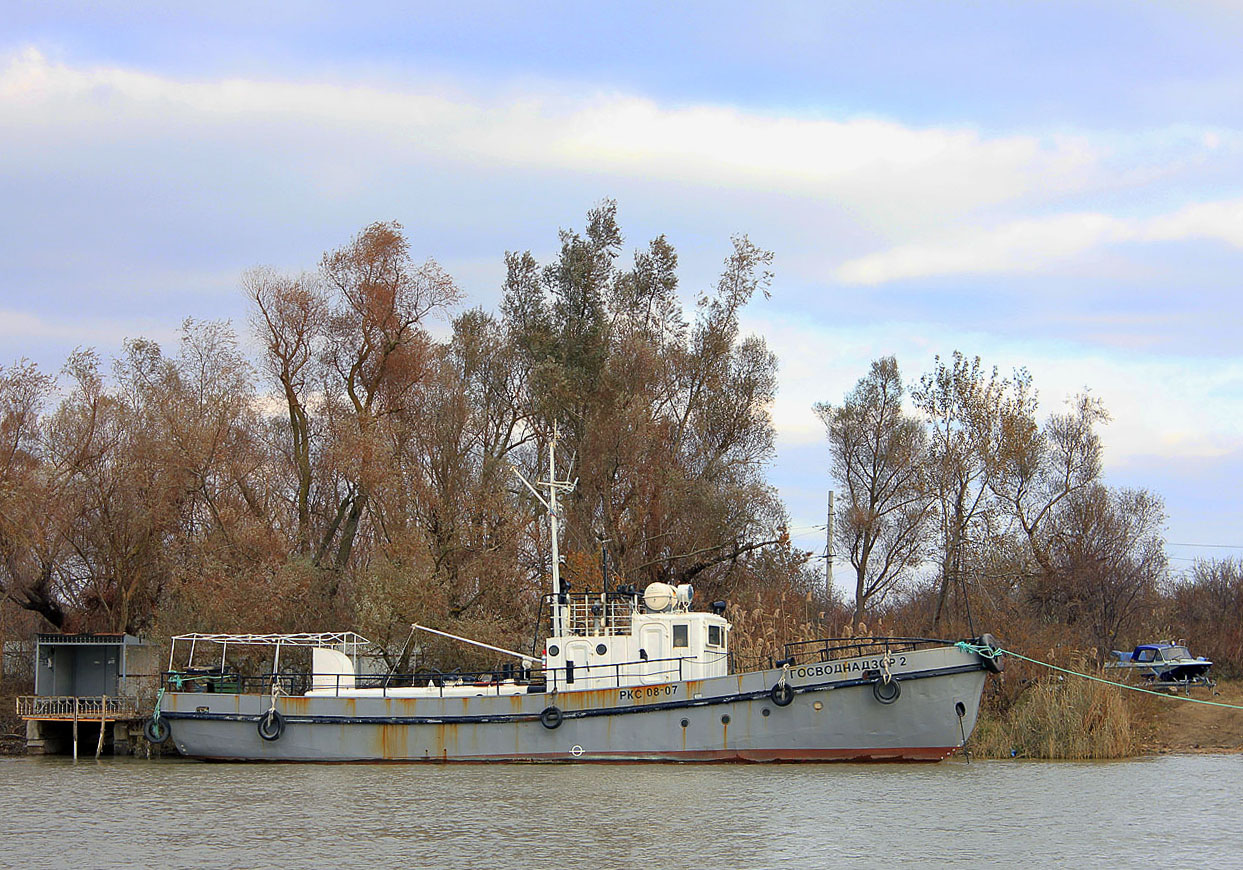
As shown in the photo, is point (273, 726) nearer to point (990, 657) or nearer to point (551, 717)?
point (551, 717)

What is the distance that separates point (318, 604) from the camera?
115ft

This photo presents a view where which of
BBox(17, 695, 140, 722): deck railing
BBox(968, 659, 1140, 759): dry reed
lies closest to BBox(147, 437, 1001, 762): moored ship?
BBox(17, 695, 140, 722): deck railing

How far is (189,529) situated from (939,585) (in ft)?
83.3

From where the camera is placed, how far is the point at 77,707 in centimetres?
3152

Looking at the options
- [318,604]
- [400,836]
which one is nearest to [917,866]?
[400,836]

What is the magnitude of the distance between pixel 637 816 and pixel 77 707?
18.1 metres

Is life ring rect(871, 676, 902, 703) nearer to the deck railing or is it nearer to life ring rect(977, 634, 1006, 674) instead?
life ring rect(977, 634, 1006, 674)

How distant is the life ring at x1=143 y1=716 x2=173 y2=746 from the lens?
2891 centimetres

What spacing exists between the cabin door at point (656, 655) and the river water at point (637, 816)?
183cm

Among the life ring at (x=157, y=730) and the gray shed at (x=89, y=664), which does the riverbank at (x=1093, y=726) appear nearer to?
the life ring at (x=157, y=730)

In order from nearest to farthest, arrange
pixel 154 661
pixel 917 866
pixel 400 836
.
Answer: pixel 917 866
pixel 400 836
pixel 154 661

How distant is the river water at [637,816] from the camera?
16.2 meters

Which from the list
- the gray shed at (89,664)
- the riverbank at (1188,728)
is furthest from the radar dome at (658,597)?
the gray shed at (89,664)

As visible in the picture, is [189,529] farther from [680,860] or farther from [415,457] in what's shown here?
[680,860]
